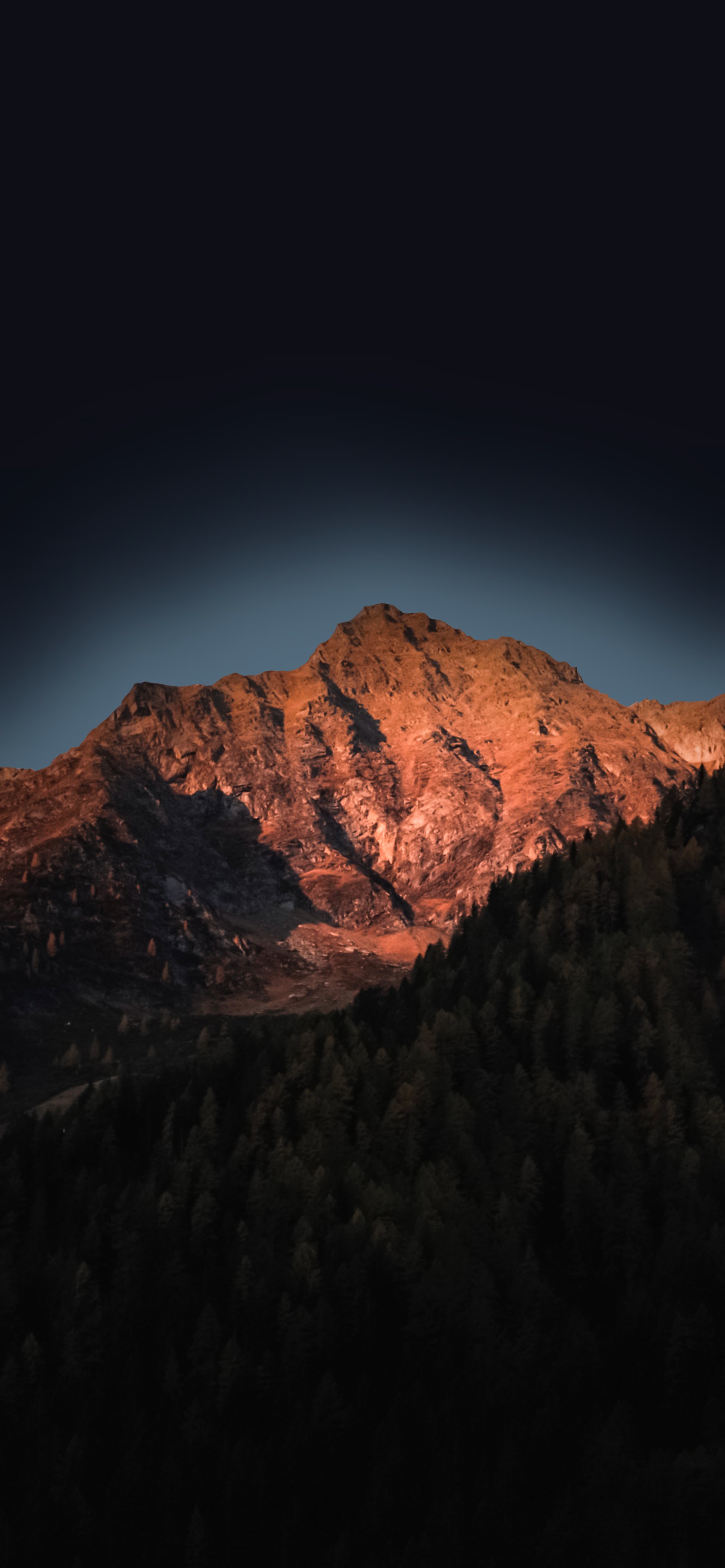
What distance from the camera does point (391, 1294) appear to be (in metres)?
109

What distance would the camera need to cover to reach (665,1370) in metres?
99.4

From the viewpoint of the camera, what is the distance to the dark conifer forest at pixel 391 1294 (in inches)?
3275

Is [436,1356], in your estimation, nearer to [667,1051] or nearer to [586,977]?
[667,1051]

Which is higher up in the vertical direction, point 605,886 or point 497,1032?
point 605,886

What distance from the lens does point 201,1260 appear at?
117125 millimetres

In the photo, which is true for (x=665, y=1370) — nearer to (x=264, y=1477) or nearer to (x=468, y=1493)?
(x=468, y=1493)

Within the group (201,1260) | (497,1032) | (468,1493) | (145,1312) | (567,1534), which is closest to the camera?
(567,1534)

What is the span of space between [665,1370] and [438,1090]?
50.1 metres

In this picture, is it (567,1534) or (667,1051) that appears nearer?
(567,1534)

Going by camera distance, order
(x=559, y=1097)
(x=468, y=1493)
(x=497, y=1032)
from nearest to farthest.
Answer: (x=468, y=1493), (x=559, y=1097), (x=497, y=1032)

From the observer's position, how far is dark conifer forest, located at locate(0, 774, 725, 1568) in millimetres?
83188

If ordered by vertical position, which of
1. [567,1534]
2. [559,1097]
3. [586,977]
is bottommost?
[567,1534]

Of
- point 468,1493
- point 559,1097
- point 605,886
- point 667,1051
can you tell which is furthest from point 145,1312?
point 605,886

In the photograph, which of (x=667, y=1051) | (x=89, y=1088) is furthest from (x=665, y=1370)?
(x=89, y=1088)
